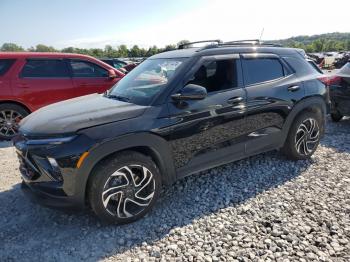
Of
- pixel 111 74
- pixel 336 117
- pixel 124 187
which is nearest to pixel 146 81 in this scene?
pixel 124 187

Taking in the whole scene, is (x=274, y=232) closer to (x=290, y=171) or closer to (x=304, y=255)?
(x=304, y=255)

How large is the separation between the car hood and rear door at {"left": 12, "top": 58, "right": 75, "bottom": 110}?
326 cm

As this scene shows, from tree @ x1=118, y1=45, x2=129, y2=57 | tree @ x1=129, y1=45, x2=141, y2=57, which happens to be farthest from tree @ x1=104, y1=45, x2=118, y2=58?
tree @ x1=129, y1=45, x2=141, y2=57

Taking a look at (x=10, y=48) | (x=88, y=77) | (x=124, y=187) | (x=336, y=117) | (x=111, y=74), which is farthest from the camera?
(x=10, y=48)

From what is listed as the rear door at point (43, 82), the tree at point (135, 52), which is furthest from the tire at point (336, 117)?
the tree at point (135, 52)

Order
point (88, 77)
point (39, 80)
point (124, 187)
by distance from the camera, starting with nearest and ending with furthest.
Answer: point (124, 187) → point (39, 80) → point (88, 77)

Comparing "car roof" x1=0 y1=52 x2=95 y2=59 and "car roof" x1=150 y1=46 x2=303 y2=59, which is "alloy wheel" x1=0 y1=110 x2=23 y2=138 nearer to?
"car roof" x1=0 y1=52 x2=95 y2=59

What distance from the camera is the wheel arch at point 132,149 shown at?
293cm

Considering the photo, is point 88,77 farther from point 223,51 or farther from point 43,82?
point 223,51

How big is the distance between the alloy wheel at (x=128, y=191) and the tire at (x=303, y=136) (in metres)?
2.35

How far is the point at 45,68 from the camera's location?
688 centimetres

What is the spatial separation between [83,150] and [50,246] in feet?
3.27

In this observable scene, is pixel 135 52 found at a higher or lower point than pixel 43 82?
higher

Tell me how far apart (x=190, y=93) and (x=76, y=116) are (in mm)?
1221
